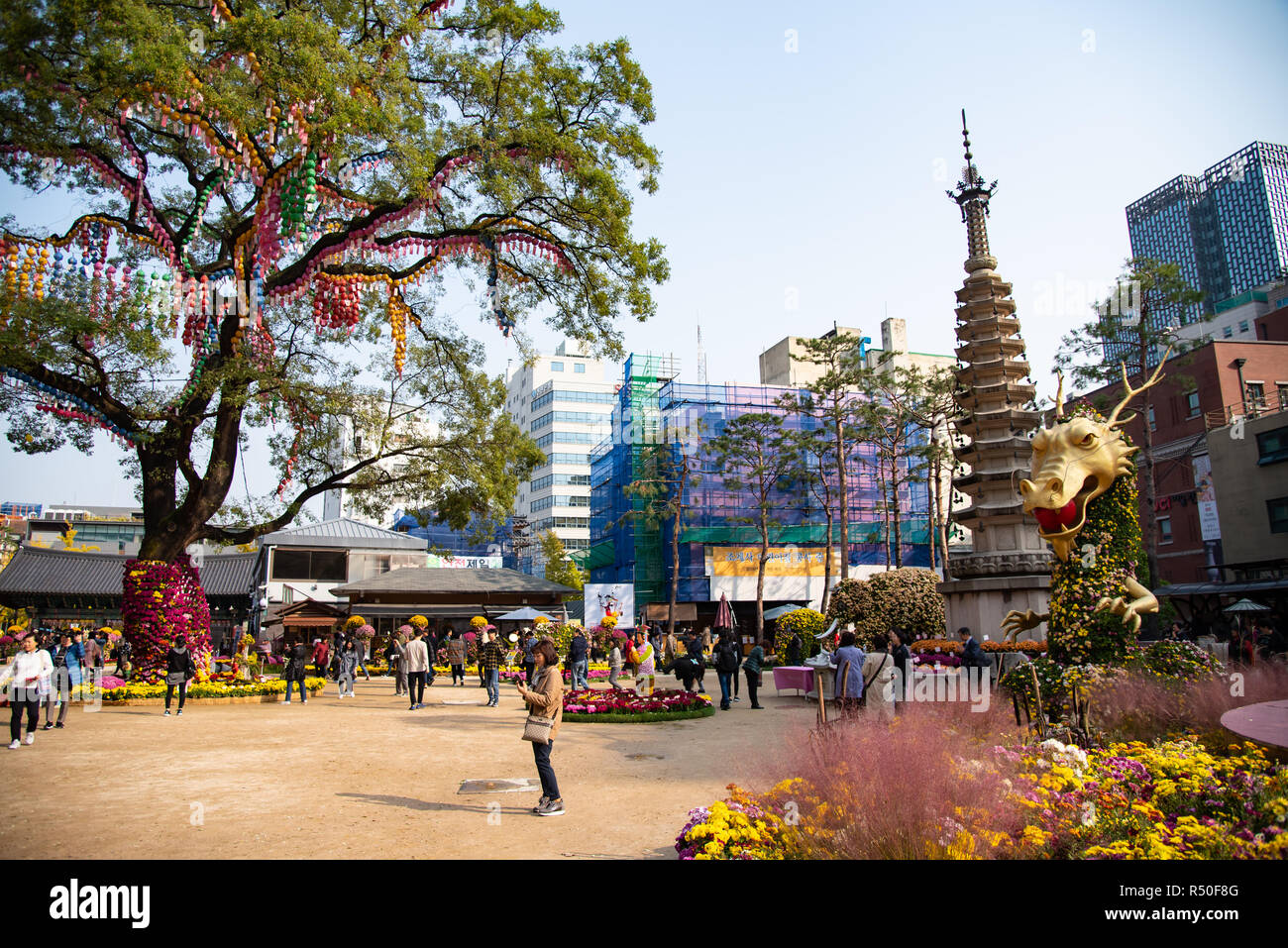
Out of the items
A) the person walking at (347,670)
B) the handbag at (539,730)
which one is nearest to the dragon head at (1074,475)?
the handbag at (539,730)

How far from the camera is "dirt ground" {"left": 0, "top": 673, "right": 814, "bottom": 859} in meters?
6.67

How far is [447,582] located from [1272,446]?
35170 millimetres

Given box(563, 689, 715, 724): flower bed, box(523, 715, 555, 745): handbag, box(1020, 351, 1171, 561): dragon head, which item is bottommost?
box(563, 689, 715, 724): flower bed

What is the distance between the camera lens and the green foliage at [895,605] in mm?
25406

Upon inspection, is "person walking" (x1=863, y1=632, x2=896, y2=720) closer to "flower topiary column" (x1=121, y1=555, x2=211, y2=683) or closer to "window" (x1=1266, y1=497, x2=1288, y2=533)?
"flower topiary column" (x1=121, y1=555, x2=211, y2=683)

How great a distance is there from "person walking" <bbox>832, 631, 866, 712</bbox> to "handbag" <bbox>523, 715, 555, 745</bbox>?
406cm

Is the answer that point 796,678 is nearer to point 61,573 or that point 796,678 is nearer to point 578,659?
point 578,659

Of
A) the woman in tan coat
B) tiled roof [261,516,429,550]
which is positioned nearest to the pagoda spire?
the woman in tan coat

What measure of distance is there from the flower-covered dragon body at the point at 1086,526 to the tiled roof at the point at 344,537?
44.9 m

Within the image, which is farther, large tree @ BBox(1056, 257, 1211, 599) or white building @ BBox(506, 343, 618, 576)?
white building @ BBox(506, 343, 618, 576)

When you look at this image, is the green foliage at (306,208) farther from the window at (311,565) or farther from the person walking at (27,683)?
the window at (311,565)

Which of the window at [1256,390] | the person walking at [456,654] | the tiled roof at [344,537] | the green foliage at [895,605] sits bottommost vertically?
the person walking at [456,654]

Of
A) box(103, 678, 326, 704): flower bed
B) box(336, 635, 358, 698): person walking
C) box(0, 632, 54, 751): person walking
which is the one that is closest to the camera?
box(0, 632, 54, 751): person walking

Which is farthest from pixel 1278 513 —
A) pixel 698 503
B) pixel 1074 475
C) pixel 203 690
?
pixel 203 690
